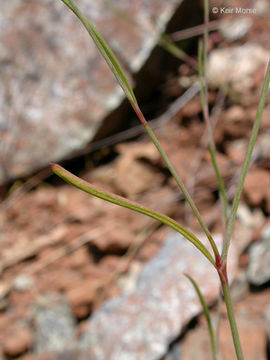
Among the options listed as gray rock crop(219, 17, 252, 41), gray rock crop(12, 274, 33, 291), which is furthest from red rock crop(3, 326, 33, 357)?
gray rock crop(219, 17, 252, 41)

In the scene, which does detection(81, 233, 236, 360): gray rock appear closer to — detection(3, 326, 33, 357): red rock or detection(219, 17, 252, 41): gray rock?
detection(3, 326, 33, 357): red rock

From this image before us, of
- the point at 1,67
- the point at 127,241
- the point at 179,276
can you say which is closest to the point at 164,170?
the point at 127,241

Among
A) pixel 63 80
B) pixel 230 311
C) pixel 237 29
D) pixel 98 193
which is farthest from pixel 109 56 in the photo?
pixel 237 29

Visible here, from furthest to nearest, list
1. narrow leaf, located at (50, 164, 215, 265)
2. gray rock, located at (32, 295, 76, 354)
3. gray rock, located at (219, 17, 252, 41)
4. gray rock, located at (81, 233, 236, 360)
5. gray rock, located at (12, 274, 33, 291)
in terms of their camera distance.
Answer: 1. gray rock, located at (219, 17, 252, 41)
2. gray rock, located at (12, 274, 33, 291)
3. gray rock, located at (32, 295, 76, 354)
4. gray rock, located at (81, 233, 236, 360)
5. narrow leaf, located at (50, 164, 215, 265)

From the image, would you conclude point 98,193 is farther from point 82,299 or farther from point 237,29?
point 237,29

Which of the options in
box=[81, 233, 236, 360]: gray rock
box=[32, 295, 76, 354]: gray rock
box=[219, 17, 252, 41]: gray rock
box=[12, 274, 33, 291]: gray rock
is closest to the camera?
box=[81, 233, 236, 360]: gray rock

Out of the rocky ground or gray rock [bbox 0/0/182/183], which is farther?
gray rock [bbox 0/0/182/183]

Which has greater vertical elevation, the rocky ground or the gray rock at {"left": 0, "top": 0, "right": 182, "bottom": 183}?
the gray rock at {"left": 0, "top": 0, "right": 182, "bottom": 183}

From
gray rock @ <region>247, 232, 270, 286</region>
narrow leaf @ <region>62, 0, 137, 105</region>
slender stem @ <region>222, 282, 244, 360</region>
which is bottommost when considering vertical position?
slender stem @ <region>222, 282, 244, 360</region>
